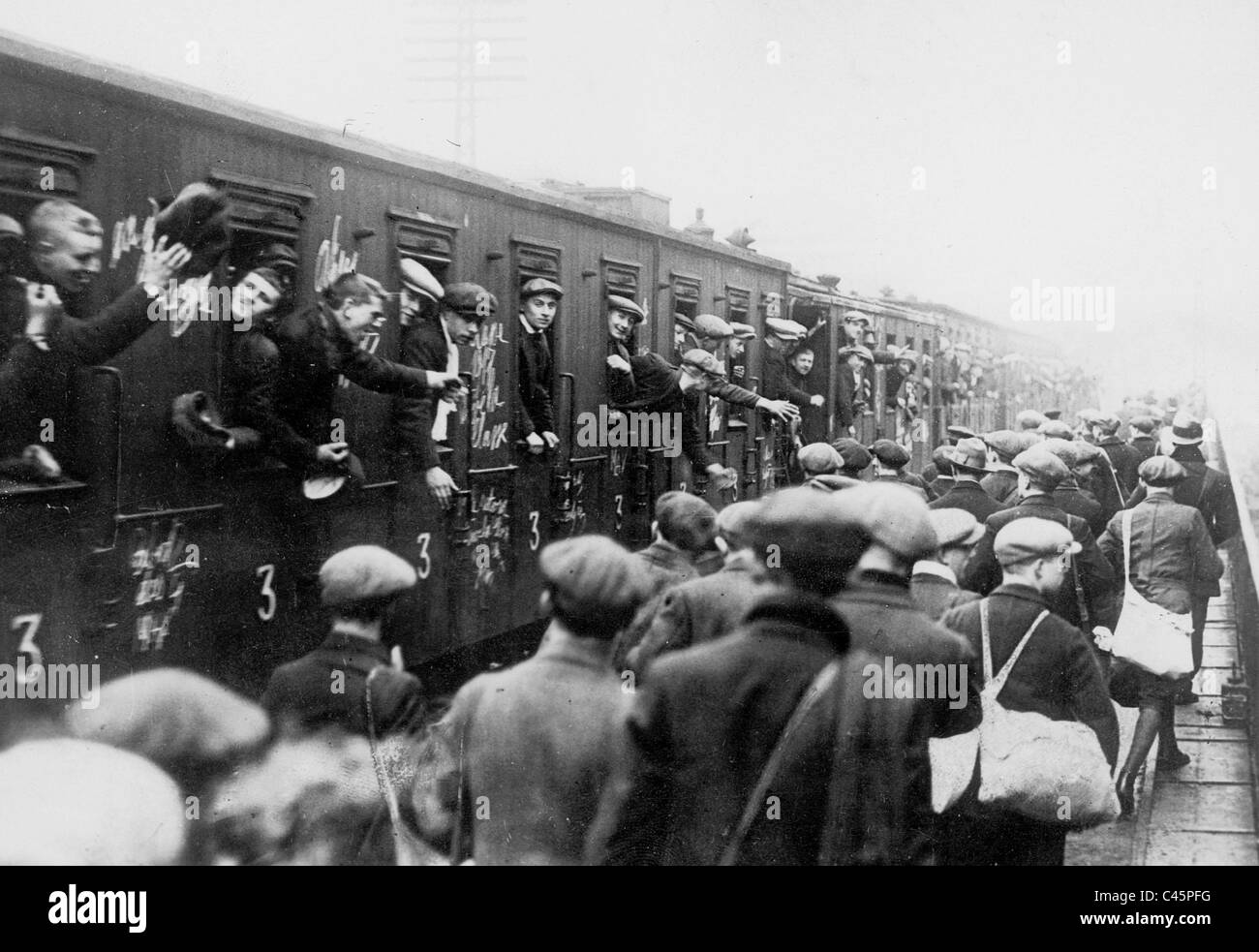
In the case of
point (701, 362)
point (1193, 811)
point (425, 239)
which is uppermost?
point (425, 239)

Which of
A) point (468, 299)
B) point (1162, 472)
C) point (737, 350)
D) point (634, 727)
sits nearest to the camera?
point (634, 727)

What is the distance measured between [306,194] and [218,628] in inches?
56.8

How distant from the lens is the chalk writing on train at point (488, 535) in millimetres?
5117

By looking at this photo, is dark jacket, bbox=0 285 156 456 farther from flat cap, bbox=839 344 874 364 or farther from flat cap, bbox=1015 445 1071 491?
flat cap, bbox=839 344 874 364

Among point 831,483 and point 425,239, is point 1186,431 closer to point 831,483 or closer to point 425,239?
point 831,483

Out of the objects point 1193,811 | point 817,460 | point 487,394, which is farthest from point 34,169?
point 1193,811

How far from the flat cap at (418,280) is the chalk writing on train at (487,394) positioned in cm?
28

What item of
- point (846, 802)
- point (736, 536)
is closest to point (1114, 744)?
point (846, 802)

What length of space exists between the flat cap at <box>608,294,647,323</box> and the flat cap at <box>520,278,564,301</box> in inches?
18.0

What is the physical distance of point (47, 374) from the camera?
368cm

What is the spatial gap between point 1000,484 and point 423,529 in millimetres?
3157

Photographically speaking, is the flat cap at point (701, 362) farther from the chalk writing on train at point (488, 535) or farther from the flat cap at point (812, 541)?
the flat cap at point (812, 541)
